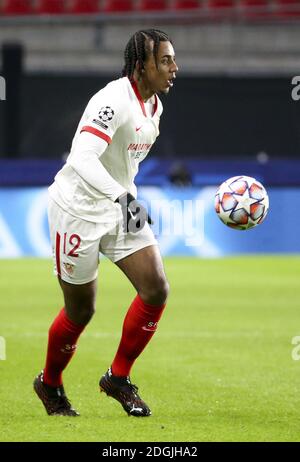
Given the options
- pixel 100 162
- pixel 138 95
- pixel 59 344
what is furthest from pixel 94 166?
pixel 59 344

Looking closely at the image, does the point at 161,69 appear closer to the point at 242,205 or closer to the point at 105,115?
the point at 105,115

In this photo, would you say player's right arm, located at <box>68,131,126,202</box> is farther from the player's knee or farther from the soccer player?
the player's knee

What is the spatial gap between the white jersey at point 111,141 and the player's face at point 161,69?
0.36ft

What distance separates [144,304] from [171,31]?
1871 cm

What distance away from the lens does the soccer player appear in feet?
19.4

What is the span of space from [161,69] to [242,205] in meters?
0.95

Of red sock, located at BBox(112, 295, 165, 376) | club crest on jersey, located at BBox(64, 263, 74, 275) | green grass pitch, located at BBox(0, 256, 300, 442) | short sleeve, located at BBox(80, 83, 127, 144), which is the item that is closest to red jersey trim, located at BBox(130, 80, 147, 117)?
short sleeve, located at BBox(80, 83, 127, 144)

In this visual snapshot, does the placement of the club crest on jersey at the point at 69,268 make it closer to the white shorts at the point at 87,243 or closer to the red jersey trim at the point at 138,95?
the white shorts at the point at 87,243

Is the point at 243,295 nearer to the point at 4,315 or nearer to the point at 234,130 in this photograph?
the point at 4,315

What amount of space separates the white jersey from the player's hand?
12cm

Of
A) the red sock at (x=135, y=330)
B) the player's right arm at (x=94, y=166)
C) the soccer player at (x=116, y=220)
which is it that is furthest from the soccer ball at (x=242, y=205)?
the player's right arm at (x=94, y=166)

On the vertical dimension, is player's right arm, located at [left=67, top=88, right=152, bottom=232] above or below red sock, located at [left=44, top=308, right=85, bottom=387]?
above

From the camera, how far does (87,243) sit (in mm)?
6016
